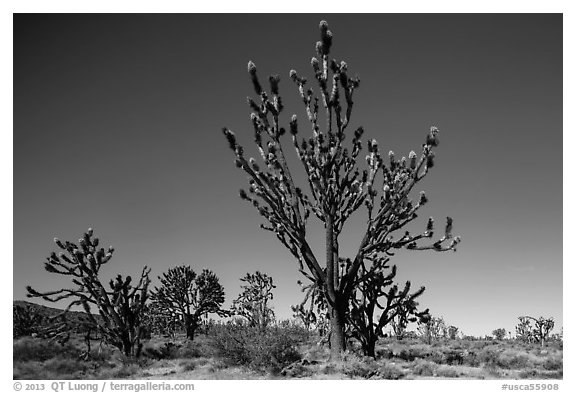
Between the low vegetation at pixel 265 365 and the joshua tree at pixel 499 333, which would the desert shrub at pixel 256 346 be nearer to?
the low vegetation at pixel 265 365

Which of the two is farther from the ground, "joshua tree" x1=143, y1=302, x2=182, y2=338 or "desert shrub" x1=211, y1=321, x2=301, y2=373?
"desert shrub" x1=211, y1=321, x2=301, y2=373

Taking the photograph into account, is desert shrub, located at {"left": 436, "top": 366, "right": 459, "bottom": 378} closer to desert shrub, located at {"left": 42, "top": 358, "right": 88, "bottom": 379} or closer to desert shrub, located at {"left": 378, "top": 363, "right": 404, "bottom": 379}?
desert shrub, located at {"left": 378, "top": 363, "right": 404, "bottom": 379}

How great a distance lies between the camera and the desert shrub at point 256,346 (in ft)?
30.2

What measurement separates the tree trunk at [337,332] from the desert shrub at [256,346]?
4.24 ft

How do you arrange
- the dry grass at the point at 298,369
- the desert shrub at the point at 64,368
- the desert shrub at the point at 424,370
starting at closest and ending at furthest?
the dry grass at the point at 298,369 < the desert shrub at the point at 424,370 < the desert shrub at the point at 64,368

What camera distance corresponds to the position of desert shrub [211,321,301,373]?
9211 mm

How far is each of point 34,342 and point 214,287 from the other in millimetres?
18902

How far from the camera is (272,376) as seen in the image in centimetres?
828

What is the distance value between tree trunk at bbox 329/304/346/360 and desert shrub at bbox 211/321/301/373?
1.29 metres

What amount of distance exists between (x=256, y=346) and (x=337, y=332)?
85.0 inches

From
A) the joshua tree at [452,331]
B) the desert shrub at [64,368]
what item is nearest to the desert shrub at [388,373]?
the desert shrub at [64,368]

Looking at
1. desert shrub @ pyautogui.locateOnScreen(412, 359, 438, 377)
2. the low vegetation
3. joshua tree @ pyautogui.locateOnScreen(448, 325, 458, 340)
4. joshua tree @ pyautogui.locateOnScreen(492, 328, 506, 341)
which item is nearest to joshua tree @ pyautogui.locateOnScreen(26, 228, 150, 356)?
the low vegetation
